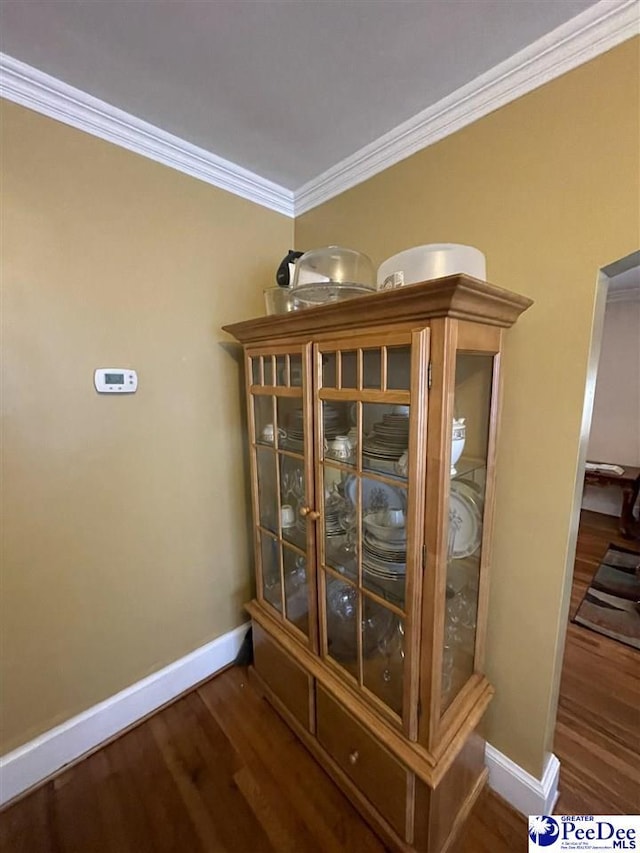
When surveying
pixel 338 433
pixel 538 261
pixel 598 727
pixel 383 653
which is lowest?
pixel 598 727

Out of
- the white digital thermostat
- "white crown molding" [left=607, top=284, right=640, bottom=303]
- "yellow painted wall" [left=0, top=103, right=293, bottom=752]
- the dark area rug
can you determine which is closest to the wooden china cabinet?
"yellow painted wall" [left=0, top=103, right=293, bottom=752]

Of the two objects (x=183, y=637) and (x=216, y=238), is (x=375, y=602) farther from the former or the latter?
(x=216, y=238)

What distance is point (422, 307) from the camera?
827 mm

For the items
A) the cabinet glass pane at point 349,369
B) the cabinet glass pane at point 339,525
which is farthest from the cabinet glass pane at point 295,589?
the cabinet glass pane at point 349,369

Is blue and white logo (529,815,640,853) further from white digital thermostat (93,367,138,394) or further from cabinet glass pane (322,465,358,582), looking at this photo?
white digital thermostat (93,367,138,394)

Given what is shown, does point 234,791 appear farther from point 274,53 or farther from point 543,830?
point 274,53

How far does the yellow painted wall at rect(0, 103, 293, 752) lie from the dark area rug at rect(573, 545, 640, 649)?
2.20 m

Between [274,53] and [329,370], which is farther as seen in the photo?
[329,370]

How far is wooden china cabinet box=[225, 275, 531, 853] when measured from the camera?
0.88 metres

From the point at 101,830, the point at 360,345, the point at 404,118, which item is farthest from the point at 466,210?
the point at 101,830

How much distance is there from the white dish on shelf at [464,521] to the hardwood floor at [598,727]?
96 cm

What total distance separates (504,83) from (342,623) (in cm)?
175

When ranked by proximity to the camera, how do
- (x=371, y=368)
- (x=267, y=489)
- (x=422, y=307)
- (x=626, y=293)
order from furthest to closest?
(x=626, y=293), (x=267, y=489), (x=371, y=368), (x=422, y=307)

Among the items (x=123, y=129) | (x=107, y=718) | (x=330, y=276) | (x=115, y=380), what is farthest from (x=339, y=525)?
(x=123, y=129)
